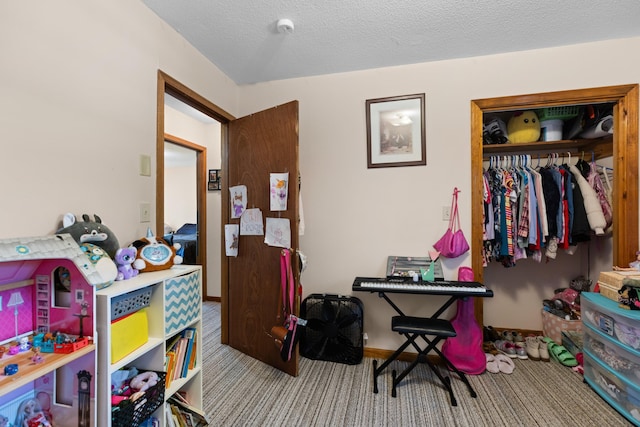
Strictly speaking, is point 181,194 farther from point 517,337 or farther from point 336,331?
point 517,337

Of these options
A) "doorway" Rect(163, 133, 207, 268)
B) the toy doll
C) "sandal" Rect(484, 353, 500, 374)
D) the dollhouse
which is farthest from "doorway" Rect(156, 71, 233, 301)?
"sandal" Rect(484, 353, 500, 374)

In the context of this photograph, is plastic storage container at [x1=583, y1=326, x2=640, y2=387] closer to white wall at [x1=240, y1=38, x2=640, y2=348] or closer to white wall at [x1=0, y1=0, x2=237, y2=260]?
white wall at [x1=240, y1=38, x2=640, y2=348]

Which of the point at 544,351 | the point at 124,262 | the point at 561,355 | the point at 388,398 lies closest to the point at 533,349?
the point at 544,351

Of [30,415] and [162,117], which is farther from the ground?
[162,117]

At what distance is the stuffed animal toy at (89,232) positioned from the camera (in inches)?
49.3

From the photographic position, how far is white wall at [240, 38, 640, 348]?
88.2 inches

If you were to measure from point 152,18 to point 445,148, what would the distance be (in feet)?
7.48

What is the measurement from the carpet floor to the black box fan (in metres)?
0.07

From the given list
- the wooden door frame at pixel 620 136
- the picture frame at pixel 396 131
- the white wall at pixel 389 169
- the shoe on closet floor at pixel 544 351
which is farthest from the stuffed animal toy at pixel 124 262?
the shoe on closet floor at pixel 544 351

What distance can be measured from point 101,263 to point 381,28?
213 centimetres

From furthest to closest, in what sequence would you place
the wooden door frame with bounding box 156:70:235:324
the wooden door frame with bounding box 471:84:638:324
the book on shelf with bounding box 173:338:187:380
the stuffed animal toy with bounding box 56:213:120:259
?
the wooden door frame with bounding box 471:84:638:324 < the wooden door frame with bounding box 156:70:235:324 < the book on shelf with bounding box 173:338:187:380 < the stuffed animal toy with bounding box 56:213:120:259

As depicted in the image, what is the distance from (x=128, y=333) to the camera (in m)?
1.25

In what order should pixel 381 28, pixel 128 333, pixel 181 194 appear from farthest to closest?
pixel 181 194
pixel 381 28
pixel 128 333

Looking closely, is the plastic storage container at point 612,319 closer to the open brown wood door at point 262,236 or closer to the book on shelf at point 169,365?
the open brown wood door at point 262,236
